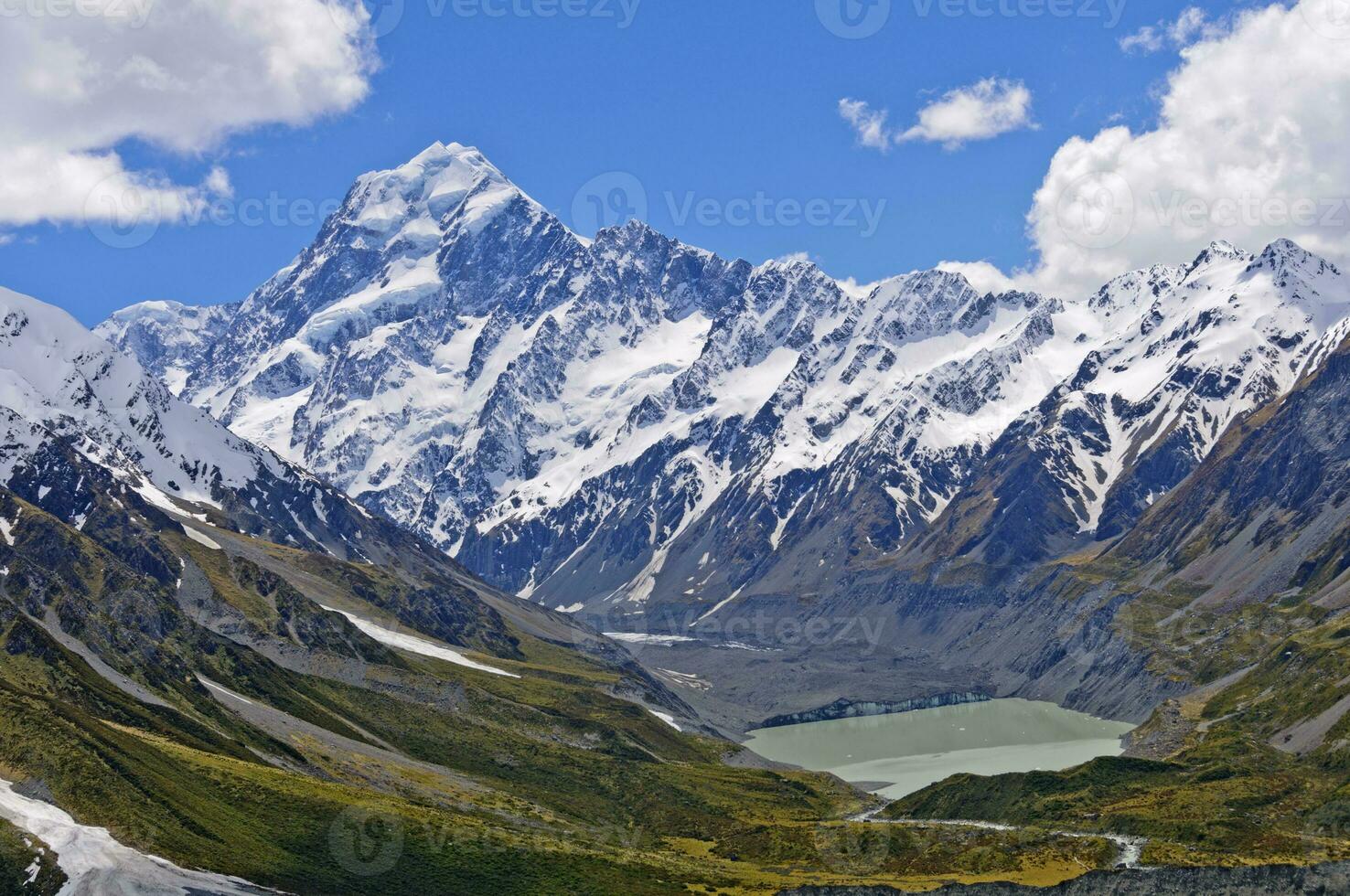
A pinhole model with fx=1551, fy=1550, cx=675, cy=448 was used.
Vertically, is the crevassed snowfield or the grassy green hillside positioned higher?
the grassy green hillside

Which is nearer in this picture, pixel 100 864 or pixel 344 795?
pixel 100 864

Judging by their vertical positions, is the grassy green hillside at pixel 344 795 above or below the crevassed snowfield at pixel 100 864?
above

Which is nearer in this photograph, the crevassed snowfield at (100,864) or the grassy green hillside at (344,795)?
the crevassed snowfield at (100,864)

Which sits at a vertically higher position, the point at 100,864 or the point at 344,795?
the point at 344,795

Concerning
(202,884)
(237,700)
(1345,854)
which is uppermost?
(237,700)

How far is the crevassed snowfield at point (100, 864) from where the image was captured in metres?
93.2

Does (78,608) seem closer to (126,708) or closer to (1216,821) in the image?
(126,708)

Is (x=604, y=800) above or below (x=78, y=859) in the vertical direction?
above

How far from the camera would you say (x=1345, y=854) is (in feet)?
425

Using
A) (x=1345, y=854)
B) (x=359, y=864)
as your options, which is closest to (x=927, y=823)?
(x=1345, y=854)

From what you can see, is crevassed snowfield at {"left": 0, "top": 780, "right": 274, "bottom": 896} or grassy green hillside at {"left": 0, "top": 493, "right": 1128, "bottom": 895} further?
grassy green hillside at {"left": 0, "top": 493, "right": 1128, "bottom": 895}

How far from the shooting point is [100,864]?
94.8 metres

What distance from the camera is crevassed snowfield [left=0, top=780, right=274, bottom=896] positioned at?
306ft

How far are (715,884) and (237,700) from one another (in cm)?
6958
